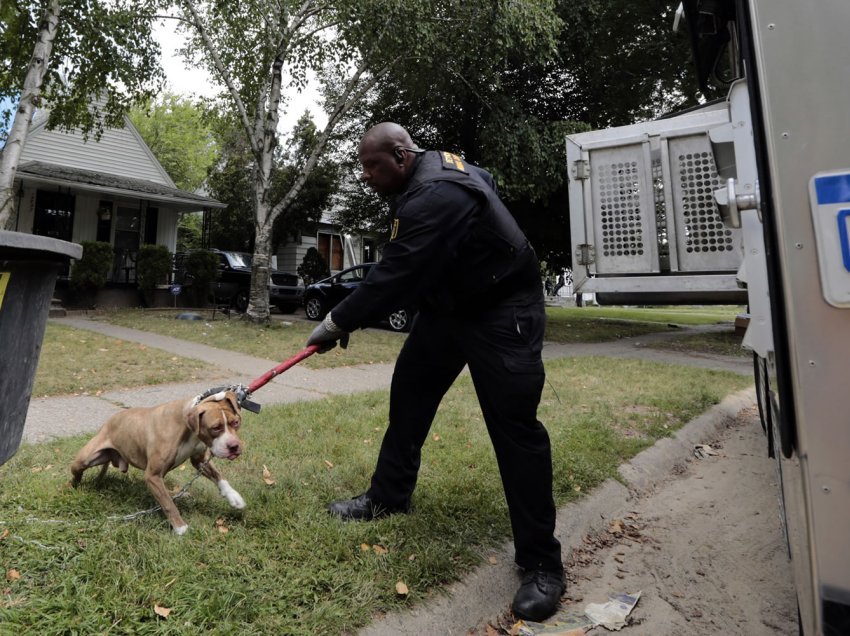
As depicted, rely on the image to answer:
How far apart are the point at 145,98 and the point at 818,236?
41.0 ft

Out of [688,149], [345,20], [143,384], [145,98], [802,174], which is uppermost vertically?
[345,20]

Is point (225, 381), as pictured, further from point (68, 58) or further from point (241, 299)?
point (241, 299)

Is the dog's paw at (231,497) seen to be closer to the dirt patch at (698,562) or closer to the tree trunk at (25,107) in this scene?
the dirt patch at (698,562)

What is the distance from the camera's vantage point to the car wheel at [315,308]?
14641mm

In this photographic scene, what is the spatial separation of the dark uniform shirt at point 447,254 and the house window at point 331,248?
83.8ft

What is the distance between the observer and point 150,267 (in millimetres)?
15414

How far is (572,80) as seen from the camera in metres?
15.5

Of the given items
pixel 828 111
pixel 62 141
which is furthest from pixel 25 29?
pixel 828 111

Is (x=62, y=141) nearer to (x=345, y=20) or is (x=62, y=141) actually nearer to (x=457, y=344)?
(x=345, y=20)

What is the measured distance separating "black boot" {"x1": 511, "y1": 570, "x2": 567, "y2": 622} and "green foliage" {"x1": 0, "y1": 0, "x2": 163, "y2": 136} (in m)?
10.1

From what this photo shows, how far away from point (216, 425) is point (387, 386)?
4249 millimetres

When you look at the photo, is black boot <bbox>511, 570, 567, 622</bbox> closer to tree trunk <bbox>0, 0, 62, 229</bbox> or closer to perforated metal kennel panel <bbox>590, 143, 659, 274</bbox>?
perforated metal kennel panel <bbox>590, 143, 659, 274</bbox>

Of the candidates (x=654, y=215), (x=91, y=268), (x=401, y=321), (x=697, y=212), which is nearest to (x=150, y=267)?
(x=91, y=268)

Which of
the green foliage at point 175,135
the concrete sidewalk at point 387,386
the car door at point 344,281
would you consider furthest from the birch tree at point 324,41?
the green foliage at point 175,135
